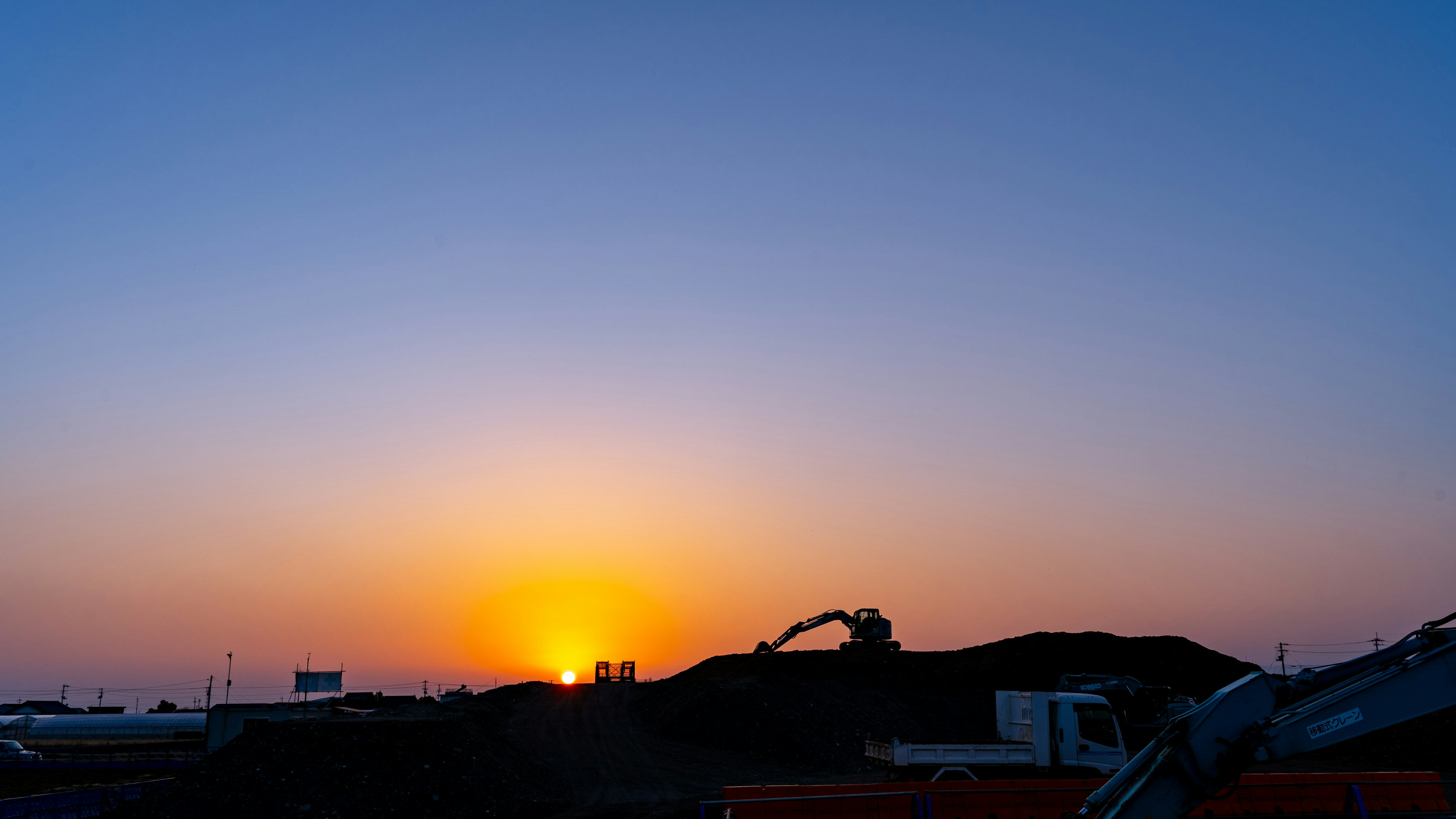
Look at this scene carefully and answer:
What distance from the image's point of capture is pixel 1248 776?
74.1ft

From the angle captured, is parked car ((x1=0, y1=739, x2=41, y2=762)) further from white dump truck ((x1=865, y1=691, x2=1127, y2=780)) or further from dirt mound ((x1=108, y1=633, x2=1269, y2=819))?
white dump truck ((x1=865, y1=691, x2=1127, y2=780))

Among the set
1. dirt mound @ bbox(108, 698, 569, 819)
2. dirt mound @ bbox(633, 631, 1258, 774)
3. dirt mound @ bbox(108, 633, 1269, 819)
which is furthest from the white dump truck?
dirt mound @ bbox(633, 631, 1258, 774)

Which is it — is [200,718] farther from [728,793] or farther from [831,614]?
[728,793]

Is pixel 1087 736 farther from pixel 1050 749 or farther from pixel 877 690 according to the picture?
pixel 877 690

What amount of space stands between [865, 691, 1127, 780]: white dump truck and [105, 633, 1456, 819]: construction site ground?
2.92 m

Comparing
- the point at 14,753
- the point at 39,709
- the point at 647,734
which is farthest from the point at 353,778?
the point at 39,709

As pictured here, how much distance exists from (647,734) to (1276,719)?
134 ft

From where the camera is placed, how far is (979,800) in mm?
21547

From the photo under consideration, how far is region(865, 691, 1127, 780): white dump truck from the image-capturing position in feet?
74.1

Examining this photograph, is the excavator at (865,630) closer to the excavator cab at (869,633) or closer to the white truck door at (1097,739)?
the excavator cab at (869,633)

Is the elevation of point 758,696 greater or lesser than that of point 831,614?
lesser

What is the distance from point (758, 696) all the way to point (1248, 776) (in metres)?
30.4

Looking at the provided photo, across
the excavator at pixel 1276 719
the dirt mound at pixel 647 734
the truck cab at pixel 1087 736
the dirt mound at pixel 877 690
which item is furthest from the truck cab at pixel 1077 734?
the dirt mound at pixel 877 690

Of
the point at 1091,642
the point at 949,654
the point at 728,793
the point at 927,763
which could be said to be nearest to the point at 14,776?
the point at 728,793
